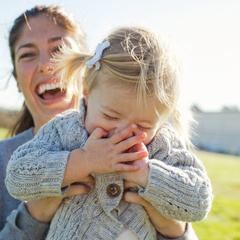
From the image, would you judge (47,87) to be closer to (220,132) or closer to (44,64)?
(44,64)

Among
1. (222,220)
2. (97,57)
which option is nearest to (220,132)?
(222,220)

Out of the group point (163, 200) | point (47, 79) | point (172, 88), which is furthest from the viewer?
point (47, 79)

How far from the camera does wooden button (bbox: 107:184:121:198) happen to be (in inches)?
83.7

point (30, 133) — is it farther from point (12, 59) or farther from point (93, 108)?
point (93, 108)

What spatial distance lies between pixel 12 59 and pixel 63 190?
1.95 metres

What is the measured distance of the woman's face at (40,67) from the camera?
3043mm

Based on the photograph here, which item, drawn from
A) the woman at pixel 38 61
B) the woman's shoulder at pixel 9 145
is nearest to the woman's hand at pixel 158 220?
the woman at pixel 38 61

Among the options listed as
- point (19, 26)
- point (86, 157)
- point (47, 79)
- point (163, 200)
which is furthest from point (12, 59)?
point (163, 200)

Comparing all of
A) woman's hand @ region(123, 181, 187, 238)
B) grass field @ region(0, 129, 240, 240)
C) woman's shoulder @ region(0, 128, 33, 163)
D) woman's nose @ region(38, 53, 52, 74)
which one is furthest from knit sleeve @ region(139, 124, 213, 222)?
grass field @ region(0, 129, 240, 240)

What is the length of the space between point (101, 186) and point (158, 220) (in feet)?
1.49

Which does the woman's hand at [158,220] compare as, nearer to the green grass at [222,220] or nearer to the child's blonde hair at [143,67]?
the child's blonde hair at [143,67]

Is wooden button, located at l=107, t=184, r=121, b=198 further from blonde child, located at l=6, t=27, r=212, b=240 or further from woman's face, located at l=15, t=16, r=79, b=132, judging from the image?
woman's face, located at l=15, t=16, r=79, b=132

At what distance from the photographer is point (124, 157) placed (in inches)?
79.6

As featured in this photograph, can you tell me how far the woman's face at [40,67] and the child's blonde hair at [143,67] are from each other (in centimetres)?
81
